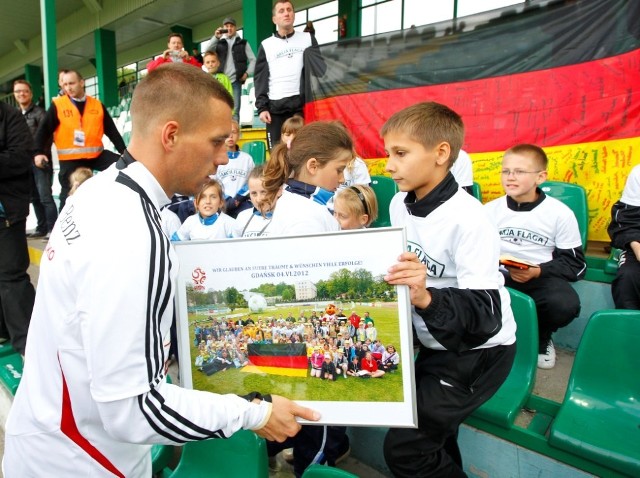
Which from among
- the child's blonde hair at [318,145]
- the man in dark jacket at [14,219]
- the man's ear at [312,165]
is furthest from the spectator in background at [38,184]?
the man's ear at [312,165]

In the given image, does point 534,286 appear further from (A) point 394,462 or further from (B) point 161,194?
(B) point 161,194

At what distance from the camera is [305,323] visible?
131 centimetres

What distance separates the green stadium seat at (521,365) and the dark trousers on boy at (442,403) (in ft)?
1.32

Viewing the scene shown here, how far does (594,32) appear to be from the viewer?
348cm

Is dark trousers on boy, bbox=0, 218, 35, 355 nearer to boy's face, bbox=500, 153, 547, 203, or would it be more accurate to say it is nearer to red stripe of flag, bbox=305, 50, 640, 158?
boy's face, bbox=500, 153, 547, 203

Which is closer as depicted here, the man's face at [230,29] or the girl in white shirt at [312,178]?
the girl in white shirt at [312,178]

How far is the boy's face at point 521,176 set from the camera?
288cm

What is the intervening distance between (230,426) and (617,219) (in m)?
2.83

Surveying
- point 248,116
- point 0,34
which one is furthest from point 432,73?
point 0,34

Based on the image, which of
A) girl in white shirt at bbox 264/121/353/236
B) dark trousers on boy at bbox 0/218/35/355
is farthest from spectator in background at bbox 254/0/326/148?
girl in white shirt at bbox 264/121/353/236

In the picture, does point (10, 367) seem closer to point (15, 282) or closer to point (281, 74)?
point (15, 282)

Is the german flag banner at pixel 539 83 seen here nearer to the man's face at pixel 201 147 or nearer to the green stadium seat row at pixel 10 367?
the man's face at pixel 201 147

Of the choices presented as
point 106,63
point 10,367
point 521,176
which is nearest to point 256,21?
point 521,176

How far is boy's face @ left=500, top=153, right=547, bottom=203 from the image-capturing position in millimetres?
2875
